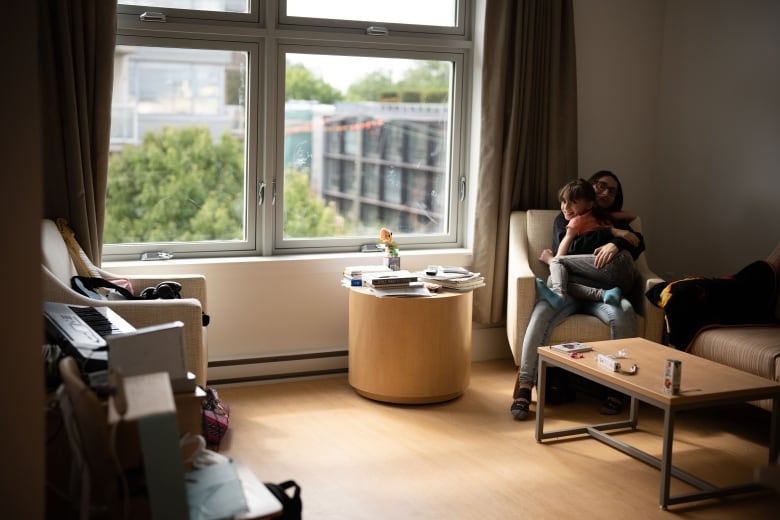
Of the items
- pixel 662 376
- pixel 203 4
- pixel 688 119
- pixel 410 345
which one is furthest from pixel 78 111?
pixel 688 119

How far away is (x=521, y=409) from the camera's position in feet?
13.1

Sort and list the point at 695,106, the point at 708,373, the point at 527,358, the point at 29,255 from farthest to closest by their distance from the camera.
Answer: the point at 695,106 < the point at 527,358 < the point at 708,373 < the point at 29,255

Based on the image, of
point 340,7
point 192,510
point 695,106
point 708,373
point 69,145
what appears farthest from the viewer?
point 695,106

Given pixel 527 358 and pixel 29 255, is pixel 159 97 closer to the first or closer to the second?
pixel 527 358

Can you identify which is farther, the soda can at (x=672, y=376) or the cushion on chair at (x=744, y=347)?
the cushion on chair at (x=744, y=347)

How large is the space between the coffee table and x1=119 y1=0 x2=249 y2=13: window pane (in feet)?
7.32

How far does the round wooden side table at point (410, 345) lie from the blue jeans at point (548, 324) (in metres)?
0.30

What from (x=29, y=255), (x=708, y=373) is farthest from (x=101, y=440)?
(x=708, y=373)

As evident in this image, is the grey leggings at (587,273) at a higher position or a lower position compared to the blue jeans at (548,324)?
higher

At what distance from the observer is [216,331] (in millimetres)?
4355

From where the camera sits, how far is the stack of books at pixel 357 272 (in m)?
4.25

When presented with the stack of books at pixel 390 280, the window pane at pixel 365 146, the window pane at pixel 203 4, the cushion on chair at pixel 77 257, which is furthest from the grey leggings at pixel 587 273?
the cushion on chair at pixel 77 257

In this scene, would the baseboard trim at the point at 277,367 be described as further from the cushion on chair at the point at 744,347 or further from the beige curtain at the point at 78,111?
the cushion on chair at the point at 744,347

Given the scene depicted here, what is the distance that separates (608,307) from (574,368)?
2.72 feet
